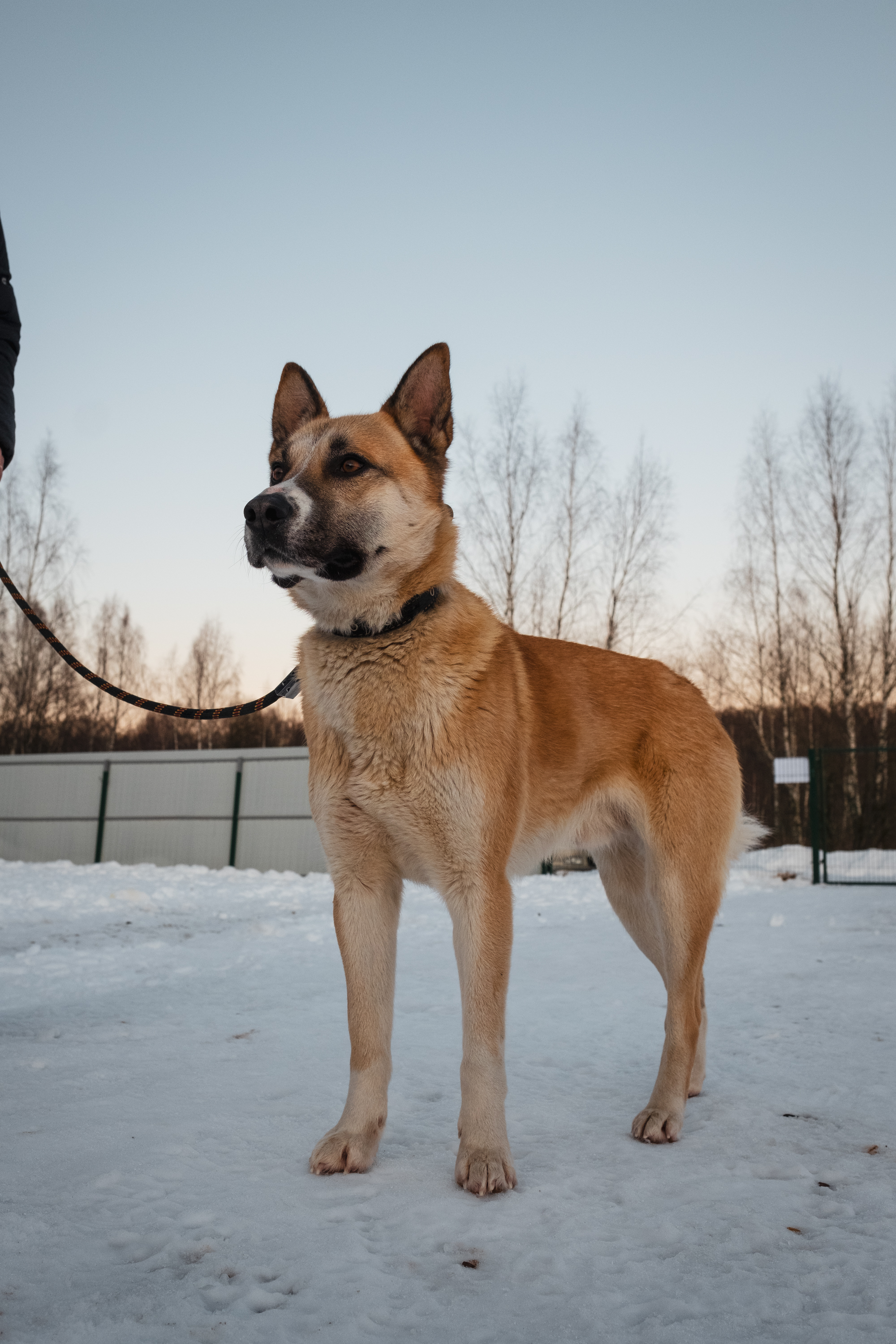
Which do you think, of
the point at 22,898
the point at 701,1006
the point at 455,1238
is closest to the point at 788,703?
the point at 22,898

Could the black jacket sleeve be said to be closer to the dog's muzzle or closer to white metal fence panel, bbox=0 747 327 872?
the dog's muzzle

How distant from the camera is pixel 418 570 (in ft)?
8.66

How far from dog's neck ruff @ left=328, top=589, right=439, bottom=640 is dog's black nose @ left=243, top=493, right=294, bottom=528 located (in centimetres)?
43

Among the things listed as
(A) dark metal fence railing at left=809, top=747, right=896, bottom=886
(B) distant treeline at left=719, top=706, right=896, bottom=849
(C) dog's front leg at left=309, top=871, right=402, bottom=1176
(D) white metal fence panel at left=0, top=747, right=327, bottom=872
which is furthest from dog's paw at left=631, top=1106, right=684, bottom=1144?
(B) distant treeline at left=719, top=706, right=896, bottom=849

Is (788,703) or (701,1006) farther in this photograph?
(788,703)

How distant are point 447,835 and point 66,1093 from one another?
170 centimetres

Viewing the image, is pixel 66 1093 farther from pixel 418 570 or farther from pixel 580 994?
pixel 580 994

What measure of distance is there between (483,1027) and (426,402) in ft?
6.57

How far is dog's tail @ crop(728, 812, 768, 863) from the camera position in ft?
10.8

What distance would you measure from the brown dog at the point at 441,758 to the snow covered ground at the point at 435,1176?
24 cm

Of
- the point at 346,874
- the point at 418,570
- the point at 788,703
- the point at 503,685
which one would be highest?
the point at 788,703

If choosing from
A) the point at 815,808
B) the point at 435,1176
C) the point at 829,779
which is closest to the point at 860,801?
the point at 829,779

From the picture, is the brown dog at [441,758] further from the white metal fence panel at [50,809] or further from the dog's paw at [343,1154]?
the white metal fence panel at [50,809]

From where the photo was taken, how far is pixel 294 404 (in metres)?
2.95
